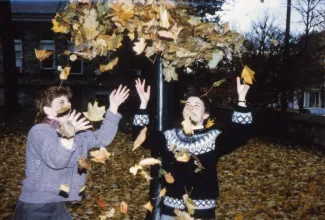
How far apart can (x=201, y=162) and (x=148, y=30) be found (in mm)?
1116

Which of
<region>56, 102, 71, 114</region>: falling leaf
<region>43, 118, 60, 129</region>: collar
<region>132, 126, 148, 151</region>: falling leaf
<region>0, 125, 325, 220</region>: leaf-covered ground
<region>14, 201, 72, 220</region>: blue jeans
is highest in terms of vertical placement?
<region>56, 102, 71, 114</region>: falling leaf

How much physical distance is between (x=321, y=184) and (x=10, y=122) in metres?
11.3

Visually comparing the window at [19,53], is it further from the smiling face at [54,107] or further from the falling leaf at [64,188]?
the falling leaf at [64,188]

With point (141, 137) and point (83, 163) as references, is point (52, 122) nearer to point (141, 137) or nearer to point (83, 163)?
point (83, 163)

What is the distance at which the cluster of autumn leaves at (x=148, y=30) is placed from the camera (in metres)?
2.61

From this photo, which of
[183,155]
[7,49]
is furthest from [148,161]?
[7,49]

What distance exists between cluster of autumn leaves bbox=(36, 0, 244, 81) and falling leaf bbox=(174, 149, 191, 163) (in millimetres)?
694

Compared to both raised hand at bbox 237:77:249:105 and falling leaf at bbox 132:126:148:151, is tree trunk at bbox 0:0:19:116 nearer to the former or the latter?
falling leaf at bbox 132:126:148:151

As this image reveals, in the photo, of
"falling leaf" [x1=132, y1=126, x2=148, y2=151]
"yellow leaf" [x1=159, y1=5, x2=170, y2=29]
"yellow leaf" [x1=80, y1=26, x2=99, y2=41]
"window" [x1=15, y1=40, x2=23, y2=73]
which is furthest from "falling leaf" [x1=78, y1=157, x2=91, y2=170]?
"window" [x1=15, y1=40, x2=23, y2=73]

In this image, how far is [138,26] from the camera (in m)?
2.67

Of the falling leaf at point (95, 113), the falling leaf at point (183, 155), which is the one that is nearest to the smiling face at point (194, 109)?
the falling leaf at point (183, 155)

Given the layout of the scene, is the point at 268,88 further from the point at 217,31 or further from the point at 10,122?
the point at 217,31

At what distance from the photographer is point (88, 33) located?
277 cm

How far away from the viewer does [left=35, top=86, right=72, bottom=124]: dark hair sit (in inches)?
112
